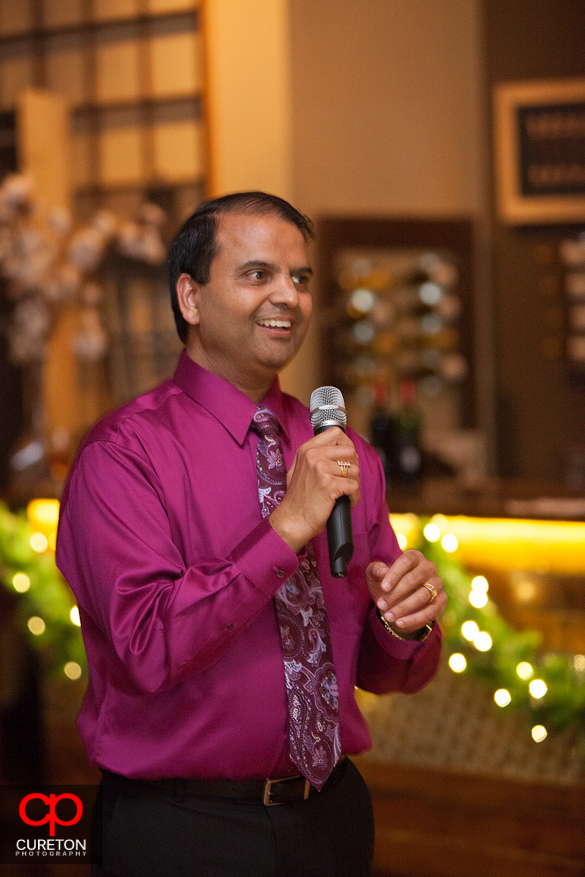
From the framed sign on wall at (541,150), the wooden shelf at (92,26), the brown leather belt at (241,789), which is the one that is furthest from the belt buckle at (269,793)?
the framed sign on wall at (541,150)

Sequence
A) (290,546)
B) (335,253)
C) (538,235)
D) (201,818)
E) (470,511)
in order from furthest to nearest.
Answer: (538,235)
(335,253)
(470,511)
(201,818)
(290,546)

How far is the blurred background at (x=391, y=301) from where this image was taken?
8.71 feet

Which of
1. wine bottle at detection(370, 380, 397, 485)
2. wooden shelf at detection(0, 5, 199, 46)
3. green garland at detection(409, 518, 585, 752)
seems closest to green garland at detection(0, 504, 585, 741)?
green garland at detection(409, 518, 585, 752)

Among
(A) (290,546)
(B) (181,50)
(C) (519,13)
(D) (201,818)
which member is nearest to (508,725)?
(D) (201,818)

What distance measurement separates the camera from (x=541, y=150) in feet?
15.8

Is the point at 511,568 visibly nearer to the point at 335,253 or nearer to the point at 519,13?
the point at 335,253

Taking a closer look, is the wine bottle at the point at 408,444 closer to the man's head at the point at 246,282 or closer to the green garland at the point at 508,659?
the green garland at the point at 508,659

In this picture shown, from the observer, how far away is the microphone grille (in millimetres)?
1315

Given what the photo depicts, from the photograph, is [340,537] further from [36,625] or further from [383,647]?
[36,625]

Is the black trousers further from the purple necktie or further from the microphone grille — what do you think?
the microphone grille

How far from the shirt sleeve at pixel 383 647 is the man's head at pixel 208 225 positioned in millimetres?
433

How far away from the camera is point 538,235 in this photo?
5039mm

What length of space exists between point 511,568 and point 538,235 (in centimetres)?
290

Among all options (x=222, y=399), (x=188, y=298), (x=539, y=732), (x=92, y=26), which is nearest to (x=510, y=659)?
(x=539, y=732)
